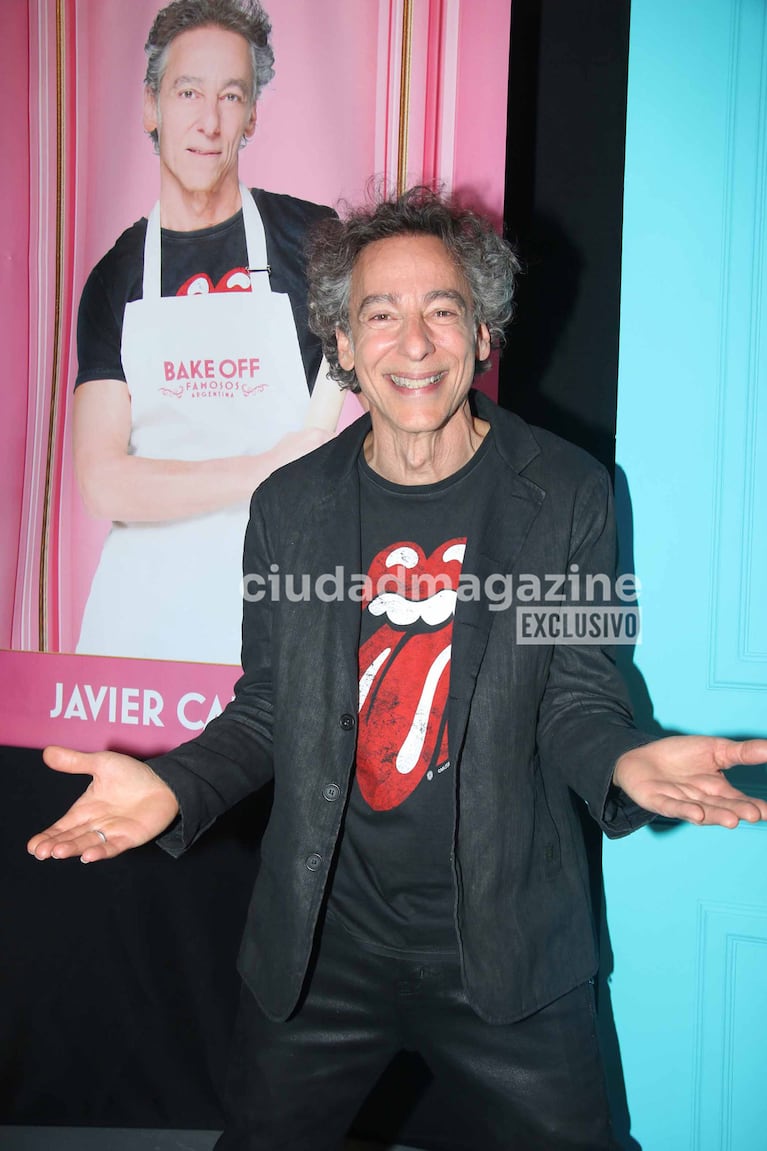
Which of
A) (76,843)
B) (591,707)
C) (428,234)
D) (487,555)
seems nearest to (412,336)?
(428,234)

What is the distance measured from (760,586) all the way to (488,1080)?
976 mm

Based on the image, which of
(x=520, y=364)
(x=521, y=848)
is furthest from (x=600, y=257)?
(x=521, y=848)

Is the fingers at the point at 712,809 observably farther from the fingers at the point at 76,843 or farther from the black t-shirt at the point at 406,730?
the fingers at the point at 76,843

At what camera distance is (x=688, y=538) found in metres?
1.66

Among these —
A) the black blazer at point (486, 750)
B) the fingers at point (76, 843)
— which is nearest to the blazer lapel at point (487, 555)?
the black blazer at point (486, 750)

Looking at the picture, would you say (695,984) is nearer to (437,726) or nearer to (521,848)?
(521,848)

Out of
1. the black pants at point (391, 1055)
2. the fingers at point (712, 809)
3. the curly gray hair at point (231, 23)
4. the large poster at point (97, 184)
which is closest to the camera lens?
the fingers at point (712, 809)

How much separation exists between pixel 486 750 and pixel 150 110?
180cm

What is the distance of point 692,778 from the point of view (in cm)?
108

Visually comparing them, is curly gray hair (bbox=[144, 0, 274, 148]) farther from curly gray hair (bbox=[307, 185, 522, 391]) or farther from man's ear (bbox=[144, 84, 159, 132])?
curly gray hair (bbox=[307, 185, 522, 391])

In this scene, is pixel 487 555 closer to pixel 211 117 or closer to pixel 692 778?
pixel 692 778

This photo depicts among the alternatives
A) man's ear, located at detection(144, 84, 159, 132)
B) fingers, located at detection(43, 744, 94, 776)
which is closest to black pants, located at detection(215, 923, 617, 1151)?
fingers, located at detection(43, 744, 94, 776)

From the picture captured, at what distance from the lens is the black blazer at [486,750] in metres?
1.27

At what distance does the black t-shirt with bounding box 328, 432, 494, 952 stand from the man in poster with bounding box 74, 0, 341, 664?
27.3 inches
